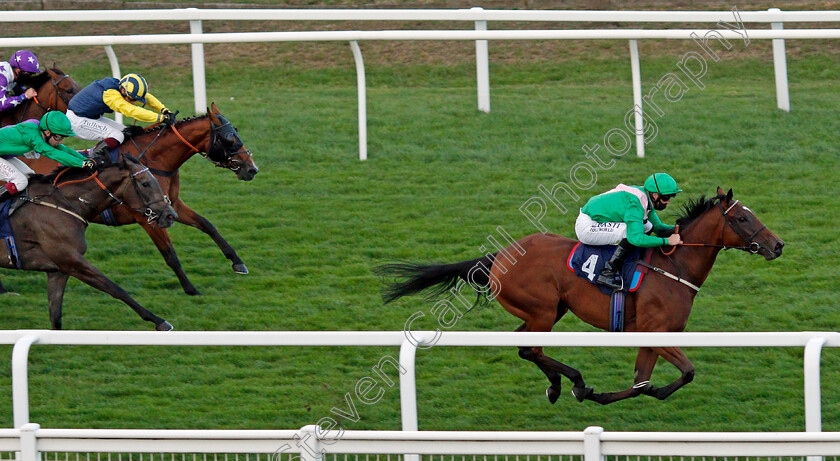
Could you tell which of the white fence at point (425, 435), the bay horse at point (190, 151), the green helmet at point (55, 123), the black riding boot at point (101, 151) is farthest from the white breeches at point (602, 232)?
the green helmet at point (55, 123)

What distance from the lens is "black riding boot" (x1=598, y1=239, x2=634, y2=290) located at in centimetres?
534

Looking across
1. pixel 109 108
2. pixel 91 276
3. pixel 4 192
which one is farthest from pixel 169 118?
pixel 91 276

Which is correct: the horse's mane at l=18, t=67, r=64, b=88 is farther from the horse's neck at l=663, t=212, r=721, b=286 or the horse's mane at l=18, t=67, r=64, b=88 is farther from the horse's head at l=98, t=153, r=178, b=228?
the horse's neck at l=663, t=212, r=721, b=286

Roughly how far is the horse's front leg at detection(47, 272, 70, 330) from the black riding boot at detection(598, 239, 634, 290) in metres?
2.85

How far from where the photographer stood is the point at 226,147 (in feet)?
22.4

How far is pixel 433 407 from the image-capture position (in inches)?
205

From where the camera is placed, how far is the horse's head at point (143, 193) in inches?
247

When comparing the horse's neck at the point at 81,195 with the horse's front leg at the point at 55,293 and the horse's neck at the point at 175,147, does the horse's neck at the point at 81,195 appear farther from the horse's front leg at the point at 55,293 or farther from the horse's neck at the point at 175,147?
the horse's neck at the point at 175,147

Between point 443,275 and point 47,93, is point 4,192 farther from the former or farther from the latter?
point 443,275

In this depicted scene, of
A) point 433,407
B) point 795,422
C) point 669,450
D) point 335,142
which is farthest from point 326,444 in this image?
point 335,142

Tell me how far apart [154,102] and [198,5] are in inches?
221

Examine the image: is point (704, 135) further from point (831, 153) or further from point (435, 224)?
point (435, 224)

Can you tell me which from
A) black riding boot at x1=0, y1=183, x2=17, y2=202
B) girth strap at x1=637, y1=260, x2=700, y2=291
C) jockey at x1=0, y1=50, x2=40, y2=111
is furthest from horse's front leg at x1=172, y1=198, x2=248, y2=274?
girth strap at x1=637, y1=260, x2=700, y2=291

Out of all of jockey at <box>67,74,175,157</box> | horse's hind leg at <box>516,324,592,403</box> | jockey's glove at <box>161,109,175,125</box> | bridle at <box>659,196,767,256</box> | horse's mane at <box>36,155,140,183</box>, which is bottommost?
horse's hind leg at <box>516,324,592,403</box>
